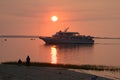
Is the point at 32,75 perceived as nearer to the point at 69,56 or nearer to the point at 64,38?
the point at 69,56

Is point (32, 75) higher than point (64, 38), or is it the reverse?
point (64, 38)

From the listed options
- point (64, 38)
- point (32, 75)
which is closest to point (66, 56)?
point (32, 75)

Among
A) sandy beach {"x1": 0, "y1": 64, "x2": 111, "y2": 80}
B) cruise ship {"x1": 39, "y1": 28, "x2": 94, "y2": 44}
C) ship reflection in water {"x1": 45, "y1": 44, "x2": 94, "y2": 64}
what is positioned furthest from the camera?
cruise ship {"x1": 39, "y1": 28, "x2": 94, "y2": 44}

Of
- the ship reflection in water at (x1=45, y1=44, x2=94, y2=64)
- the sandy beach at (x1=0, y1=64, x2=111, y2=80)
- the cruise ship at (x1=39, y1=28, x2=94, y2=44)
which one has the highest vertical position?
the cruise ship at (x1=39, y1=28, x2=94, y2=44)

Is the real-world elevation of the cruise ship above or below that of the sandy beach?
above

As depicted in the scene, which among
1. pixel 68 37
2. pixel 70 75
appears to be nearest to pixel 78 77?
pixel 70 75

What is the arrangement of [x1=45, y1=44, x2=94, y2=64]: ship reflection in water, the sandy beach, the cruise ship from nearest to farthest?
the sandy beach
[x1=45, y1=44, x2=94, y2=64]: ship reflection in water
the cruise ship

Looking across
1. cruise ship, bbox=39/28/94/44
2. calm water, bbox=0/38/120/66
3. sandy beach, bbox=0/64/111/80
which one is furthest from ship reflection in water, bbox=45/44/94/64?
cruise ship, bbox=39/28/94/44

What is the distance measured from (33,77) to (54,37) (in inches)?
5092

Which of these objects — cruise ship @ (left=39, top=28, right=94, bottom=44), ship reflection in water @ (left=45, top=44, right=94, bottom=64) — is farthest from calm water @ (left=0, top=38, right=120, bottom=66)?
cruise ship @ (left=39, top=28, right=94, bottom=44)

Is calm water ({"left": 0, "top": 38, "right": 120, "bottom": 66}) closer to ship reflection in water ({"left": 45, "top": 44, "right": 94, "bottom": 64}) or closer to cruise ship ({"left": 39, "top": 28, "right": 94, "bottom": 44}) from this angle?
ship reflection in water ({"left": 45, "top": 44, "right": 94, "bottom": 64})

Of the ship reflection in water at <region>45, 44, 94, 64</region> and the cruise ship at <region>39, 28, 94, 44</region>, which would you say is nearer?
the ship reflection in water at <region>45, 44, 94, 64</region>

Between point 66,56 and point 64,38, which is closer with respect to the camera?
point 66,56

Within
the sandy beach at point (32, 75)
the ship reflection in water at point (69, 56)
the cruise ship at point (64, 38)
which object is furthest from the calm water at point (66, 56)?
the cruise ship at point (64, 38)
